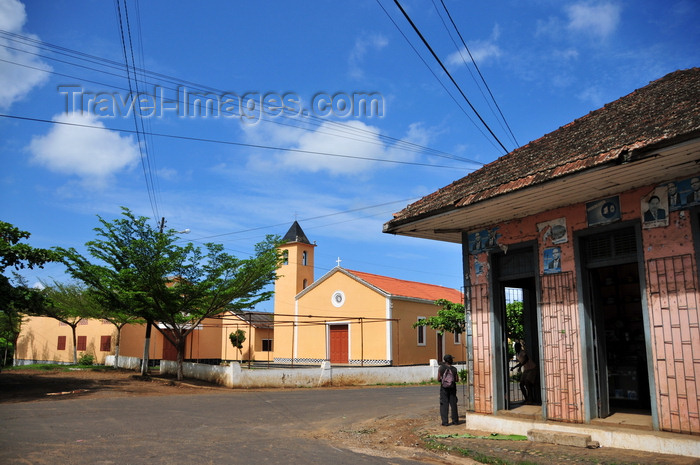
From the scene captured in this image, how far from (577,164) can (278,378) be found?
1635cm

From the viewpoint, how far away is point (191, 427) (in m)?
10.5

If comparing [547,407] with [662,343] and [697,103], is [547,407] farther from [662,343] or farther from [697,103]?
[697,103]

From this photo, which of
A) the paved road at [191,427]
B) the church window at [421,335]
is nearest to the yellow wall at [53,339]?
the church window at [421,335]

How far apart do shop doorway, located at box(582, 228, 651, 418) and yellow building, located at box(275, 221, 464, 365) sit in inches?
652

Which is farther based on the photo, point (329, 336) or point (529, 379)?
point (329, 336)

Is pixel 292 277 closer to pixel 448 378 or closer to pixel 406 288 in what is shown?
pixel 406 288

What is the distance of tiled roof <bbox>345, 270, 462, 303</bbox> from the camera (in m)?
31.7

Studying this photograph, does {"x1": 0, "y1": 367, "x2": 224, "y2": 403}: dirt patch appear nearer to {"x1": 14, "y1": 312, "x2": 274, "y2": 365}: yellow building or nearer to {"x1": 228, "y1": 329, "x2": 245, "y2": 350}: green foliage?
{"x1": 228, "y1": 329, "x2": 245, "y2": 350}: green foliage

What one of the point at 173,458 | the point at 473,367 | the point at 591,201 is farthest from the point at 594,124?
the point at 173,458

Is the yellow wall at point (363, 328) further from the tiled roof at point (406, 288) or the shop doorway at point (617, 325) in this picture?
the shop doorway at point (617, 325)

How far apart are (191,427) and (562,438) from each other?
675 centimetres

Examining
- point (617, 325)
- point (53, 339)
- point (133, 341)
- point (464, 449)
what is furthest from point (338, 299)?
point (464, 449)

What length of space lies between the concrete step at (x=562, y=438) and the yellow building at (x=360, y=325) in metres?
19.2

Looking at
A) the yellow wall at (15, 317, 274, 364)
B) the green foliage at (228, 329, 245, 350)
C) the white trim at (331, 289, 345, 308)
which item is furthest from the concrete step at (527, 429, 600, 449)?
the yellow wall at (15, 317, 274, 364)
